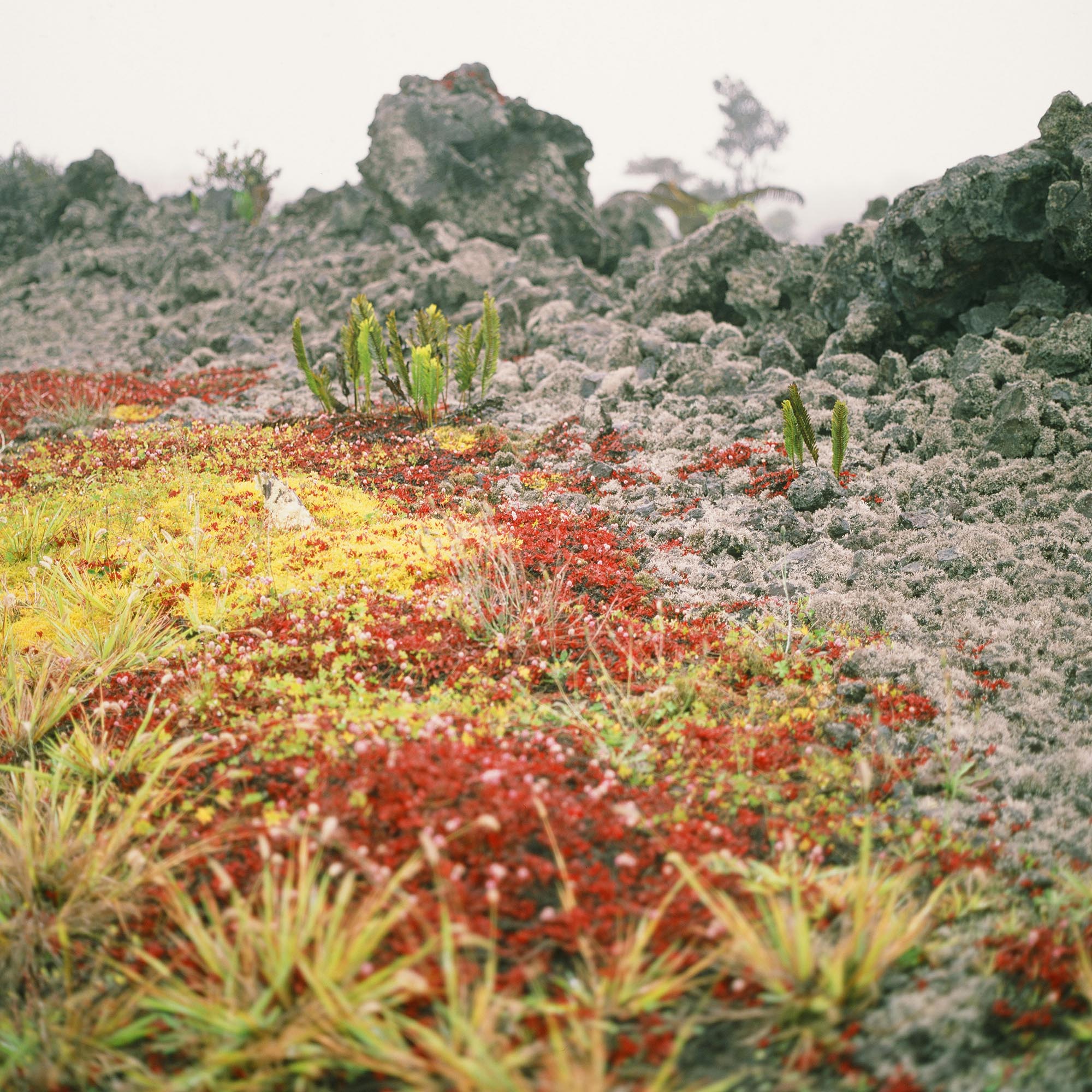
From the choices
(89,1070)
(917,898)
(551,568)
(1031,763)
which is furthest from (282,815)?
(1031,763)

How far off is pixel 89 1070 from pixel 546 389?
10384 mm

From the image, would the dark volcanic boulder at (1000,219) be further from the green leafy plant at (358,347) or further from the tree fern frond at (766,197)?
the tree fern frond at (766,197)

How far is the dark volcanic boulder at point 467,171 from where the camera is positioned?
19766mm

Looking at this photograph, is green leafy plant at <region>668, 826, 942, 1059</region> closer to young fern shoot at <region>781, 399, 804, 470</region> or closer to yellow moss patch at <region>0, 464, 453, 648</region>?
yellow moss patch at <region>0, 464, 453, 648</region>

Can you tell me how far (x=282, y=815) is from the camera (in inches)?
131

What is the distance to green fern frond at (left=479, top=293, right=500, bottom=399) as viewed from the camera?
10523 mm

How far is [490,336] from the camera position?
35.1 feet

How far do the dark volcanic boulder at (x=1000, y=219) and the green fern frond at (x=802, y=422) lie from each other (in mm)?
3770

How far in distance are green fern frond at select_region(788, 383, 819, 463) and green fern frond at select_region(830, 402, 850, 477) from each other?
0.20m

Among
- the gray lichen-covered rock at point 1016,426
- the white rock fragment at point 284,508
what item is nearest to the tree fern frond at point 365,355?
the white rock fragment at point 284,508

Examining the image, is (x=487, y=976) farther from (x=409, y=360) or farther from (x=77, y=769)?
(x=409, y=360)

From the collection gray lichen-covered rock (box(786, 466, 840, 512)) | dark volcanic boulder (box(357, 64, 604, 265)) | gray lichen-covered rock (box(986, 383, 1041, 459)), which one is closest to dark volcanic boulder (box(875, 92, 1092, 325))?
gray lichen-covered rock (box(986, 383, 1041, 459))

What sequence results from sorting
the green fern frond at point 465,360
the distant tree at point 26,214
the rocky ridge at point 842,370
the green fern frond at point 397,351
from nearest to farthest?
1. the rocky ridge at point 842,370
2. the green fern frond at point 397,351
3. the green fern frond at point 465,360
4. the distant tree at point 26,214

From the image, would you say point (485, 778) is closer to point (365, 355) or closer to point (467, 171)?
point (365, 355)
